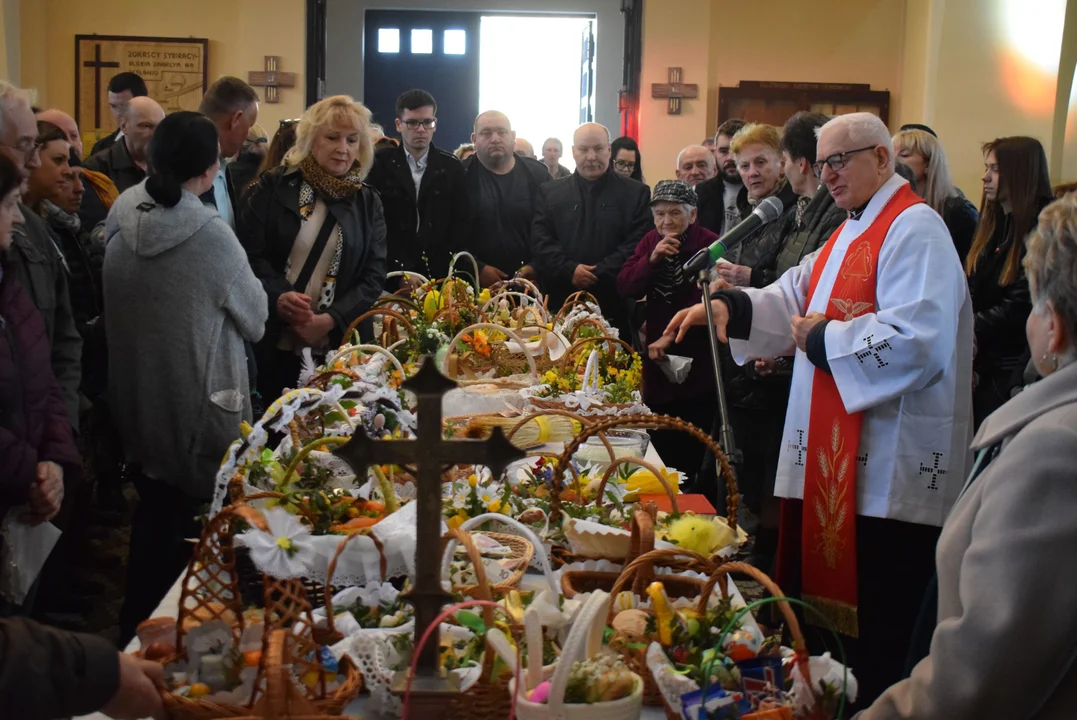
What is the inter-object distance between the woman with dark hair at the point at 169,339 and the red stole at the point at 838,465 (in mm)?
1825

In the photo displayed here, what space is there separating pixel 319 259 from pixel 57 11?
806 centimetres

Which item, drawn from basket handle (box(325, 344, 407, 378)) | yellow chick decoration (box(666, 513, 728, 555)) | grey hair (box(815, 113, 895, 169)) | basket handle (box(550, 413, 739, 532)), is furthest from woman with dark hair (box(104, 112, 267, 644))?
grey hair (box(815, 113, 895, 169))

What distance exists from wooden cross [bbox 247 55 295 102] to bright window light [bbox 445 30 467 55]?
139 inches

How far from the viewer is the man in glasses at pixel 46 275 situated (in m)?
3.27

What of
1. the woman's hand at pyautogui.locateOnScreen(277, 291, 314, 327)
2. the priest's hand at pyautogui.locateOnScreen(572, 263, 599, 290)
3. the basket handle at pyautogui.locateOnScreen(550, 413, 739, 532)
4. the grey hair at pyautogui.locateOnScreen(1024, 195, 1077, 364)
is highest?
the grey hair at pyautogui.locateOnScreen(1024, 195, 1077, 364)

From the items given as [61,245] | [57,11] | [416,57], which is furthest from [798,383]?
[416,57]

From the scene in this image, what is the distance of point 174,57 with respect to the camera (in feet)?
36.9

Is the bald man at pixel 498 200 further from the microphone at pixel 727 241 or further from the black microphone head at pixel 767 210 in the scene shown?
the microphone at pixel 727 241

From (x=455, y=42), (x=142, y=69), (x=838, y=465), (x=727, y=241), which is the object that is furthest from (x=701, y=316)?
(x=455, y=42)

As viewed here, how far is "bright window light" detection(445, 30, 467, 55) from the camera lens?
14008 millimetres

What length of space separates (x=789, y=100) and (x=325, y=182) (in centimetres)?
765

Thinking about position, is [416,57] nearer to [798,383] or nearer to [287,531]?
[798,383]

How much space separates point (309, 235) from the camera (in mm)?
4820

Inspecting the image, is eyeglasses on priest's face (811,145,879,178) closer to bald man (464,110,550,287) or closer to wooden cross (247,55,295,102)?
bald man (464,110,550,287)
